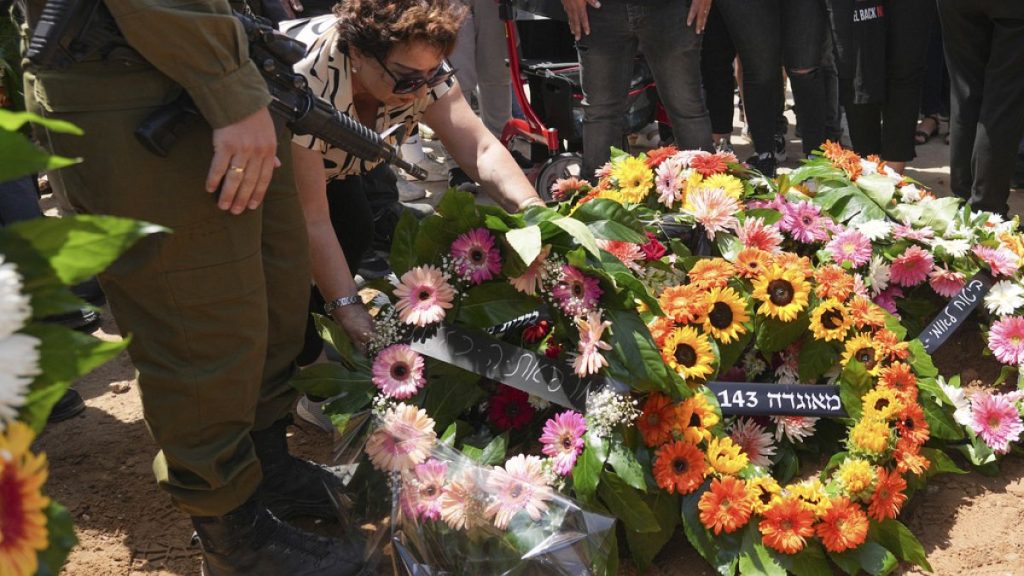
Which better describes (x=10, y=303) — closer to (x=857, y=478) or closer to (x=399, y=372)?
(x=399, y=372)

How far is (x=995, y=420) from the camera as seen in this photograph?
2680mm

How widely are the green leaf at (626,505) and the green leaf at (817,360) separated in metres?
0.64

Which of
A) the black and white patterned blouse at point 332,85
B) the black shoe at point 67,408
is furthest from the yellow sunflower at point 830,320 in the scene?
the black shoe at point 67,408

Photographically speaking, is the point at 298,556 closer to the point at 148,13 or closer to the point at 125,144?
the point at 125,144

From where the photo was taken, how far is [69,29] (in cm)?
170

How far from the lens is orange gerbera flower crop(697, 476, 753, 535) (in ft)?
7.57

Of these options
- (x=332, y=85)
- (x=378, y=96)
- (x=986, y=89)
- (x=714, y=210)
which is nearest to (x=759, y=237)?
(x=714, y=210)

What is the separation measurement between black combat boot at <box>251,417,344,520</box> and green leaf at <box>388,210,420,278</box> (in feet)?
1.60

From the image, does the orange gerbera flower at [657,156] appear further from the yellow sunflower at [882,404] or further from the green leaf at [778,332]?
the yellow sunflower at [882,404]

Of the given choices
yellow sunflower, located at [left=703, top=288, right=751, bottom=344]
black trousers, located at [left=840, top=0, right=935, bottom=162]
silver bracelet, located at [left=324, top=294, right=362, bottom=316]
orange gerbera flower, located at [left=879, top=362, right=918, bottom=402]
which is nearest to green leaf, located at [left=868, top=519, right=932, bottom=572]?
orange gerbera flower, located at [left=879, top=362, right=918, bottom=402]

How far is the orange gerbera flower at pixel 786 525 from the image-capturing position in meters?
2.28

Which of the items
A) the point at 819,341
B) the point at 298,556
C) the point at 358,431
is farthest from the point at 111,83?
the point at 819,341

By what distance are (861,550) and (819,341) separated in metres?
0.56

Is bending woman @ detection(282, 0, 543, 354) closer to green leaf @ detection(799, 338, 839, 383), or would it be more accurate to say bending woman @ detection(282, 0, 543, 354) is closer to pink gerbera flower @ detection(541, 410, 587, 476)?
pink gerbera flower @ detection(541, 410, 587, 476)
